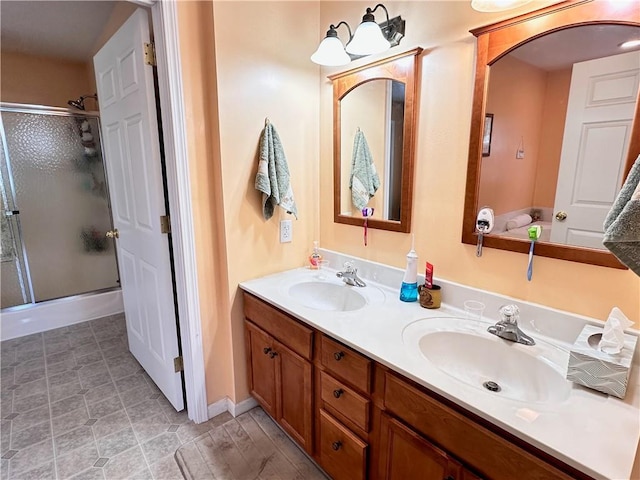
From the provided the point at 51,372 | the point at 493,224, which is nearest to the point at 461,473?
the point at 493,224

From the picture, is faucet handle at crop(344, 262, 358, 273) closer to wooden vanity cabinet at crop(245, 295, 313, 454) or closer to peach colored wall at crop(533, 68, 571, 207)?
wooden vanity cabinet at crop(245, 295, 313, 454)

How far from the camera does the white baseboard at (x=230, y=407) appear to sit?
1.89 metres

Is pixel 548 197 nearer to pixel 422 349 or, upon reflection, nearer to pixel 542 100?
pixel 542 100

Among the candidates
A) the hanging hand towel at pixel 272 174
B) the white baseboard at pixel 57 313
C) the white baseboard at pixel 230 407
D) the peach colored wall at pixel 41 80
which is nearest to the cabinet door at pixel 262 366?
the white baseboard at pixel 230 407

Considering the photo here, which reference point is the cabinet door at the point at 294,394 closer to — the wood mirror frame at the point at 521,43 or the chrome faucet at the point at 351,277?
the chrome faucet at the point at 351,277

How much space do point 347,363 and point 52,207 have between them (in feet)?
10.9

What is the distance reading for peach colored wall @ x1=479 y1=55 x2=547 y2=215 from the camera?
45.1 inches

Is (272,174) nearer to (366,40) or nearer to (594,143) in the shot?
(366,40)

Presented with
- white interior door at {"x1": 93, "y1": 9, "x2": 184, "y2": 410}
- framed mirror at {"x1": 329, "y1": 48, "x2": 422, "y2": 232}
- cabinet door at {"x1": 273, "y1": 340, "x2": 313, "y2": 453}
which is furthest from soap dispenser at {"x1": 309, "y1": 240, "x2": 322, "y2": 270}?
white interior door at {"x1": 93, "y1": 9, "x2": 184, "y2": 410}

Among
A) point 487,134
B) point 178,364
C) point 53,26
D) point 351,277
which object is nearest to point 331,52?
point 487,134

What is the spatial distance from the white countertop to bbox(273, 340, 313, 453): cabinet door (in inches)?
9.1

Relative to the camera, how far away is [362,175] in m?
1.77

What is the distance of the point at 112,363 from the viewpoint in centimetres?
244

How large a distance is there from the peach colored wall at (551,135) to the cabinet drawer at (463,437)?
782 millimetres
